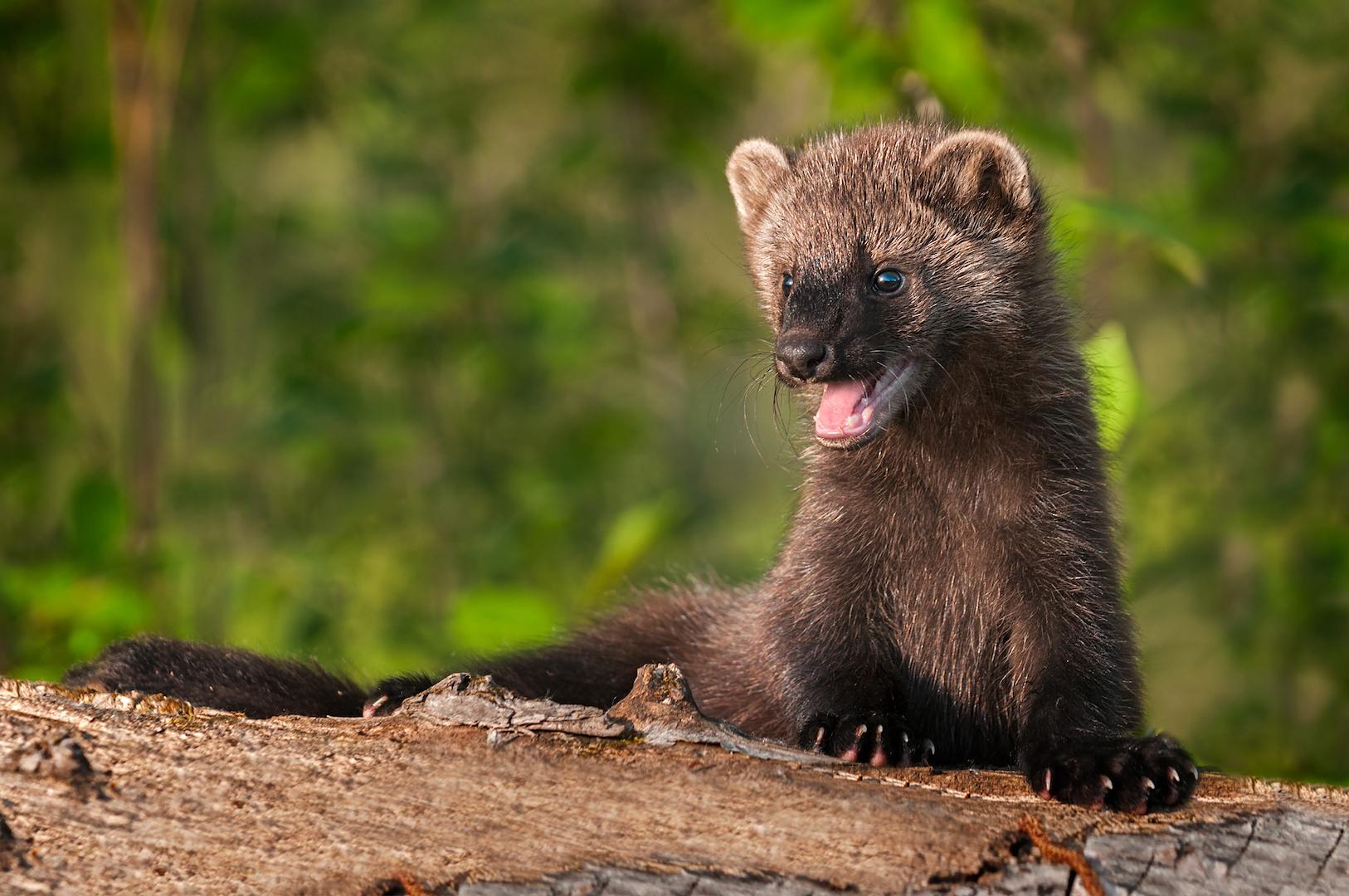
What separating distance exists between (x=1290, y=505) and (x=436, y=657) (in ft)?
18.6

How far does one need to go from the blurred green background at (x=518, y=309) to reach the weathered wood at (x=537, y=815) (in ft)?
10.8

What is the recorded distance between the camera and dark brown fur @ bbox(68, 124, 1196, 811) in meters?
5.28

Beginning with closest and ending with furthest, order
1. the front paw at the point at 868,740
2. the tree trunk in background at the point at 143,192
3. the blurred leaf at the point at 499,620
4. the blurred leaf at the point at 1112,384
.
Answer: the front paw at the point at 868,740
the blurred leaf at the point at 1112,384
the blurred leaf at the point at 499,620
the tree trunk in background at the point at 143,192

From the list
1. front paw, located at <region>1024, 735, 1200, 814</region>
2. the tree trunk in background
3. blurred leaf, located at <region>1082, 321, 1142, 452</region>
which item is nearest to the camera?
front paw, located at <region>1024, 735, 1200, 814</region>

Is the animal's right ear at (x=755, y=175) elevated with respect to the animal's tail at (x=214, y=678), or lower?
elevated

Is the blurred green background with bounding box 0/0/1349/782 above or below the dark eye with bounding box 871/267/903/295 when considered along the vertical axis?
above

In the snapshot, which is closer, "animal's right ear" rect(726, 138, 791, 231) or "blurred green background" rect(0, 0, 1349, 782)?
"animal's right ear" rect(726, 138, 791, 231)

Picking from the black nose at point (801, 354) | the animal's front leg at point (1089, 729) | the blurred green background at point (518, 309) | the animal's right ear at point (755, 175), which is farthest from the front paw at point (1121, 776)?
the animal's right ear at point (755, 175)

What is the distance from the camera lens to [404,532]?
12.4 meters

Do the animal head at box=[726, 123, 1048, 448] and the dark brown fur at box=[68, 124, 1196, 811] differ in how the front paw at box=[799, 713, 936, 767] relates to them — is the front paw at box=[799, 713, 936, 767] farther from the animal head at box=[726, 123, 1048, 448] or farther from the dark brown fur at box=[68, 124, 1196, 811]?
the animal head at box=[726, 123, 1048, 448]

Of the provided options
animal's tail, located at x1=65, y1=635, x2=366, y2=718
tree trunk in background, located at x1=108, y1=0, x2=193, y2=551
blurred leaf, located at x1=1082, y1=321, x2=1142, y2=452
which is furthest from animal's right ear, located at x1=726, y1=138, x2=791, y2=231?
tree trunk in background, located at x1=108, y1=0, x2=193, y2=551

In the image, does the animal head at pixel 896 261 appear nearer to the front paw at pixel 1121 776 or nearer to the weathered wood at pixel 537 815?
the front paw at pixel 1121 776

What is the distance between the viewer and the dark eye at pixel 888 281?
19.3 feet

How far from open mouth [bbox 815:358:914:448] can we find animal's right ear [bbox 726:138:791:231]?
1.31 metres
